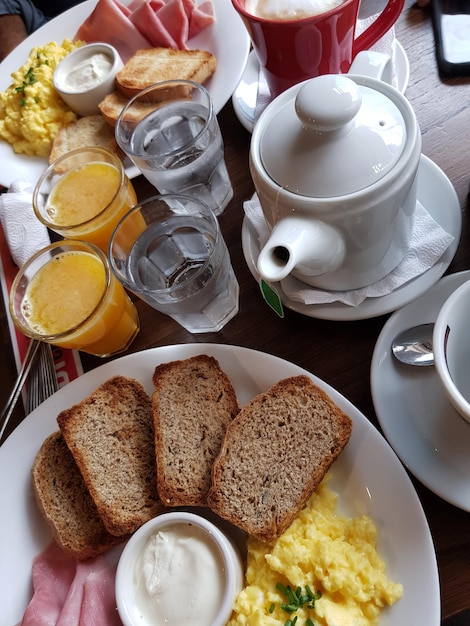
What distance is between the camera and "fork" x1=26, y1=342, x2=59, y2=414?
1.13 m

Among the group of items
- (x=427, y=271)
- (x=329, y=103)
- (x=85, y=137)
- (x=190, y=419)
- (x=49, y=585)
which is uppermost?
(x=329, y=103)

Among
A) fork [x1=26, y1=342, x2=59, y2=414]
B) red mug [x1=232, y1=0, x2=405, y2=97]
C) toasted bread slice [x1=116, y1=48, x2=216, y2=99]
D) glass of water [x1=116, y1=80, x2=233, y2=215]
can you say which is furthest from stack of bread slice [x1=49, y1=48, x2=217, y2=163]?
fork [x1=26, y1=342, x2=59, y2=414]

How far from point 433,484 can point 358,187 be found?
17.7 inches

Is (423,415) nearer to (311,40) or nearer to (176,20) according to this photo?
(311,40)

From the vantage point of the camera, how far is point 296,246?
789 millimetres

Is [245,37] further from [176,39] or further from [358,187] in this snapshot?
[358,187]

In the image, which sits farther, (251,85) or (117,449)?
(251,85)

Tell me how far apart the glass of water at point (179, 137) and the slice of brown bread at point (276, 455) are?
0.51 metres

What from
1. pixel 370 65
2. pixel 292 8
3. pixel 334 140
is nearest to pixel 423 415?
pixel 334 140

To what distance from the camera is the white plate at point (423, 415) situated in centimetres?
83

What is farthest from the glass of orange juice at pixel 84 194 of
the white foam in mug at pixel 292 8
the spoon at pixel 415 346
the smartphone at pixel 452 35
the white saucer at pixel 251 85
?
the smartphone at pixel 452 35

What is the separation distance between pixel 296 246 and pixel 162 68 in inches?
34.0

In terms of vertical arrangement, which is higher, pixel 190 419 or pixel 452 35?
pixel 452 35

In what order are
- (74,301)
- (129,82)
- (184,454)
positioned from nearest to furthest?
(184,454)
(74,301)
(129,82)
